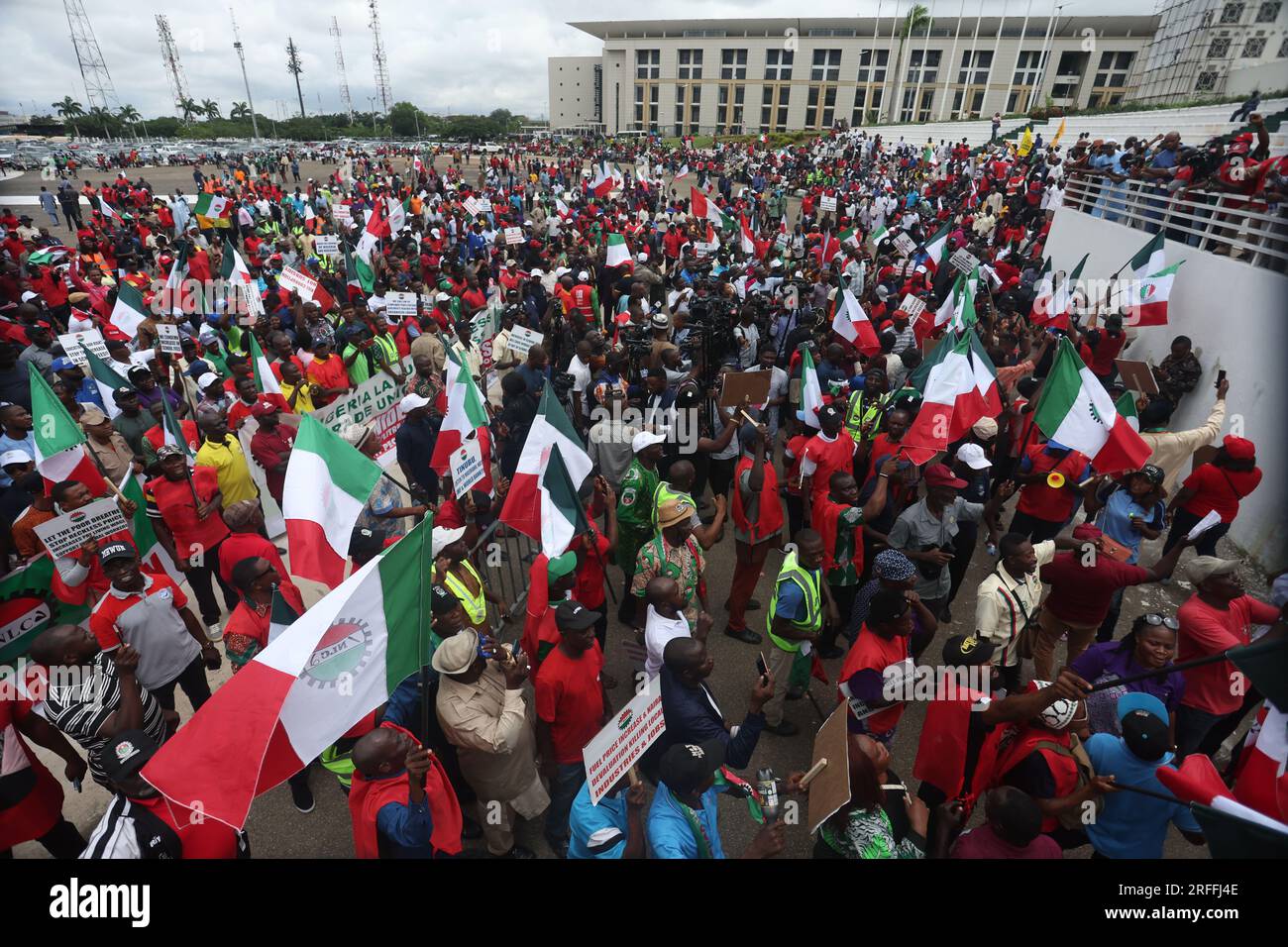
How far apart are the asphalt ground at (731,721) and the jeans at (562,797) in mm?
239

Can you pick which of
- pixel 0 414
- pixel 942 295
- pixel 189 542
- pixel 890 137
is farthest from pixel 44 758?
pixel 890 137

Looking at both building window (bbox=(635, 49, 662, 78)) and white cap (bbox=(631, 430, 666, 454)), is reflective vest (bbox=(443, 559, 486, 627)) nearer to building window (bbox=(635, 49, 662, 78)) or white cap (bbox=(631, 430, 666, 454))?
white cap (bbox=(631, 430, 666, 454))

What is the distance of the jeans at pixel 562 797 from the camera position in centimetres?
353

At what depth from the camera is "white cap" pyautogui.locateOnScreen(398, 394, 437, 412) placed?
5.75 metres

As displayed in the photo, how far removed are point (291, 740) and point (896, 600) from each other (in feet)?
9.67

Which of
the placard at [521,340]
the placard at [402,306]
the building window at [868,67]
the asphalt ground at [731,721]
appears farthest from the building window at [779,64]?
the asphalt ground at [731,721]

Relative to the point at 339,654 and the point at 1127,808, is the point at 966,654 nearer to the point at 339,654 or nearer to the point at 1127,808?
the point at 1127,808

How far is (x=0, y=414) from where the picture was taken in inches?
213

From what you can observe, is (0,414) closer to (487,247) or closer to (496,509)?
(496,509)

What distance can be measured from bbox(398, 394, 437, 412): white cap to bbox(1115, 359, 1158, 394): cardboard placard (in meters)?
7.75

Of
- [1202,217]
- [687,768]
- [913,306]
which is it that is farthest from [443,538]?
[1202,217]

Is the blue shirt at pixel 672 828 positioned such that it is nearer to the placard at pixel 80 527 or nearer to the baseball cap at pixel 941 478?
the baseball cap at pixel 941 478

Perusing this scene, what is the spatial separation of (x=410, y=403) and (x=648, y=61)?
335 feet

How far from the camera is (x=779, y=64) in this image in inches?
3314
